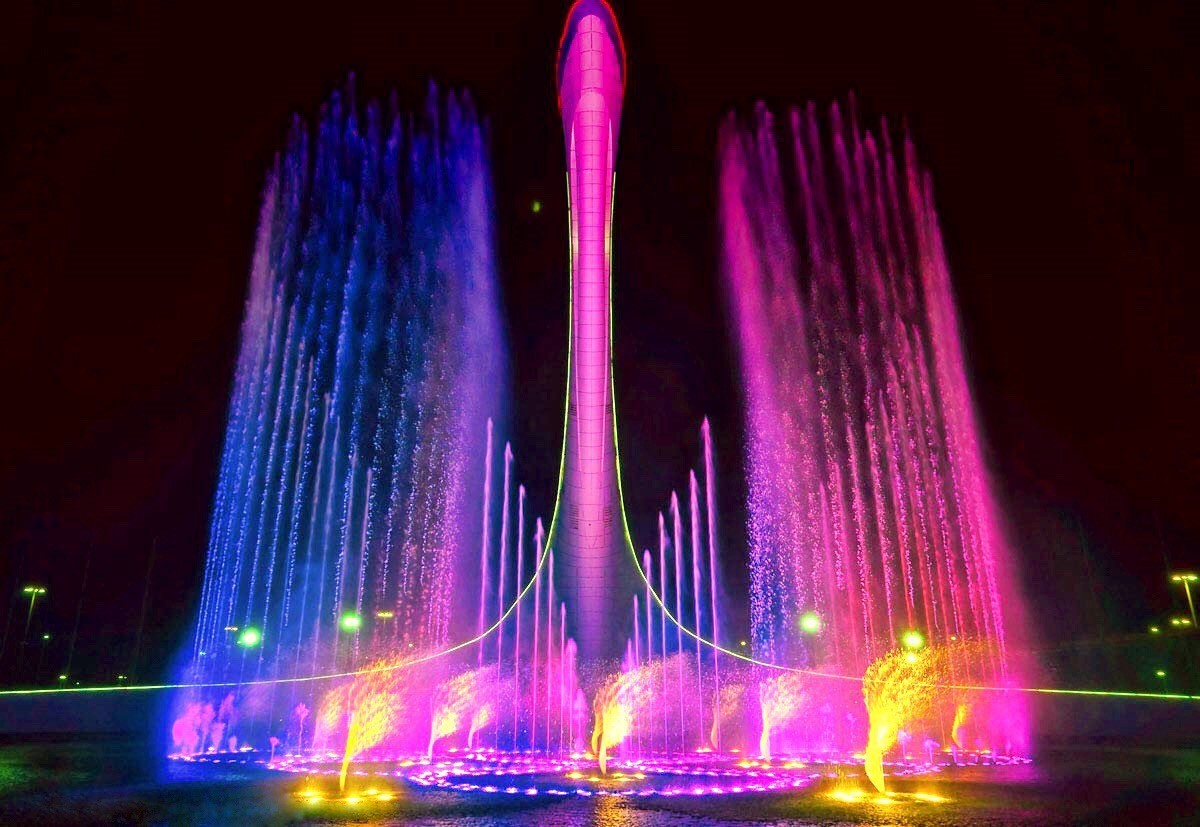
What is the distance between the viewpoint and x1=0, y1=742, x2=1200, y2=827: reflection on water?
8.55 metres

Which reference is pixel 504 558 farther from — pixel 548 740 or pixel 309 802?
pixel 309 802

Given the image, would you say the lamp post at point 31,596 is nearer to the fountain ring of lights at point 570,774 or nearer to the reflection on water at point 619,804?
the fountain ring of lights at point 570,774

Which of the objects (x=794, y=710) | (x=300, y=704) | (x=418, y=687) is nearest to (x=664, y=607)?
(x=794, y=710)

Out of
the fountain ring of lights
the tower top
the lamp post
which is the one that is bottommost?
the fountain ring of lights

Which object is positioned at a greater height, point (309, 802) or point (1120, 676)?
point (1120, 676)

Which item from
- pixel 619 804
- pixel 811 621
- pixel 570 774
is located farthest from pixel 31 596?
pixel 619 804

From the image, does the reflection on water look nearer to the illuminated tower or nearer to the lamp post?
the illuminated tower

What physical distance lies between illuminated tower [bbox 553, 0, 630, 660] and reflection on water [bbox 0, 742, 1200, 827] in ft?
36.7

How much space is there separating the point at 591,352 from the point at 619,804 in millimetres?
13301

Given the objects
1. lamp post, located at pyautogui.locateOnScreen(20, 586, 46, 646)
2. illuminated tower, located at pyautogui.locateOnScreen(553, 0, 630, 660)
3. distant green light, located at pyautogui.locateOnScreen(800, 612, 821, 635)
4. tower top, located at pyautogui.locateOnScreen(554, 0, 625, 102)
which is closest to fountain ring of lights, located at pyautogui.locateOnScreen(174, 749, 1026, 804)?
illuminated tower, located at pyautogui.locateOnScreen(553, 0, 630, 660)

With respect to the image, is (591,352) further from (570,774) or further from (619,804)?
(619,804)

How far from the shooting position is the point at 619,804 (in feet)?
32.4

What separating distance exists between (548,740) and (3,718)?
1263 cm

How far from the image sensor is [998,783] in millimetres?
11555
